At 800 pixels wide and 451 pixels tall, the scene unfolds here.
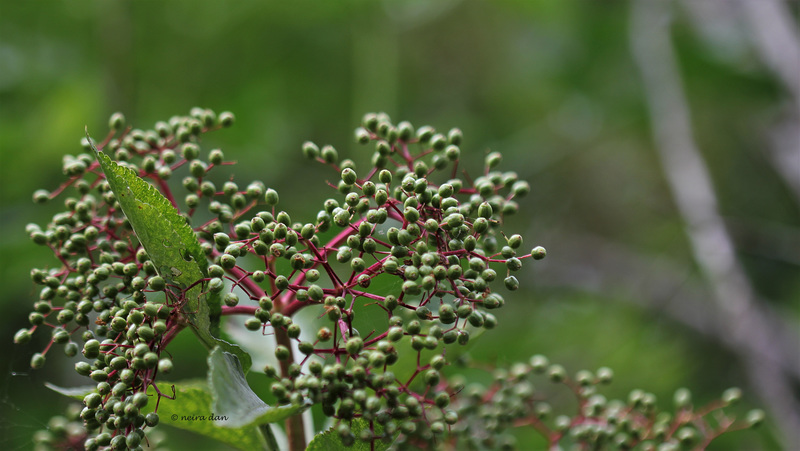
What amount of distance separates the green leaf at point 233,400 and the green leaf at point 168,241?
6 centimetres

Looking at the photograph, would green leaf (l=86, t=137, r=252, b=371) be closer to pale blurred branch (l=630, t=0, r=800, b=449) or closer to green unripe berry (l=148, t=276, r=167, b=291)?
green unripe berry (l=148, t=276, r=167, b=291)

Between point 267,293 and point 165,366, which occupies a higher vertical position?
point 267,293

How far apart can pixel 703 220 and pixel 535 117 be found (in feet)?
4.38

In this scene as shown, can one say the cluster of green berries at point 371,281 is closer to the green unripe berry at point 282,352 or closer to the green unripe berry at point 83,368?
the green unripe berry at point 282,352

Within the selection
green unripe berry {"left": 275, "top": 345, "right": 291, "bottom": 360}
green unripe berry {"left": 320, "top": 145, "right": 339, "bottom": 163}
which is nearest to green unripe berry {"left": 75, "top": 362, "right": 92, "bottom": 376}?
green unripe berry {"left": 275, "top": 345, "right": 291, "bottom": 360}

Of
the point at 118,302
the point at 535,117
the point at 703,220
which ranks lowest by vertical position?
the point at 118,302

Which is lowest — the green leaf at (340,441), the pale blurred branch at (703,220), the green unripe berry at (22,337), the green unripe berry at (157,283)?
the green leaf at (340,441)

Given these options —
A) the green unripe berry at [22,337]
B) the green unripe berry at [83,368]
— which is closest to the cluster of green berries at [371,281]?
the green unripe berry at [83,368]

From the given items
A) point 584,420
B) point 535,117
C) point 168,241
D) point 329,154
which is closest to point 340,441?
point 168,241

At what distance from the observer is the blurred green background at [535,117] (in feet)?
9.20

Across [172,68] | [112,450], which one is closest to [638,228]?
[172,68]

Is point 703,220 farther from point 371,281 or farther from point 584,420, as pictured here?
point 371,281

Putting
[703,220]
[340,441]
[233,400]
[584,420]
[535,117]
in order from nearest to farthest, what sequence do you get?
[233,400] < [340,441] < [584,420] < [703,220] < [535,117]

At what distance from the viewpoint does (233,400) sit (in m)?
0.87
